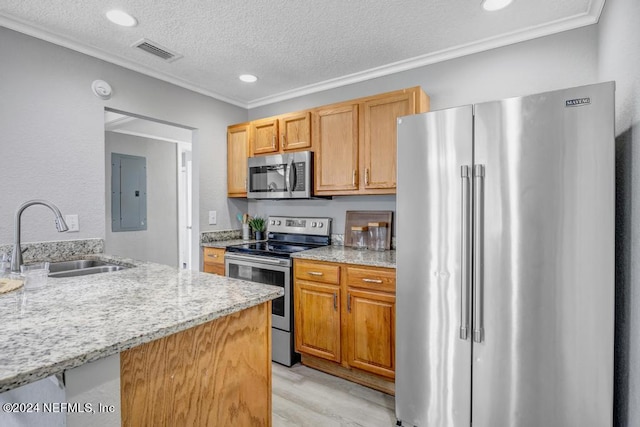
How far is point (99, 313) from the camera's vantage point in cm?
106

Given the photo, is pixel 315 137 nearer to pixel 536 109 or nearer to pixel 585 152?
pixel 536 109

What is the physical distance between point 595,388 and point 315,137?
2.41 meters

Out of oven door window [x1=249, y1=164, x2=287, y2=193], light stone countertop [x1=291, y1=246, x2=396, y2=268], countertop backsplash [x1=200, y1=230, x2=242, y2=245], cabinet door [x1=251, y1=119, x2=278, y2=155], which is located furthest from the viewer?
countertop backsplash [x1=200, y1=230, x2=242, y2=245]

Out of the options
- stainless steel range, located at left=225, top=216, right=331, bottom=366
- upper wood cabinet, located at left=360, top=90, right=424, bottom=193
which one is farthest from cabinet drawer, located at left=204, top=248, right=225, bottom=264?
upper wood cabinet, located at left=360, top=90, right=424, bottom=193

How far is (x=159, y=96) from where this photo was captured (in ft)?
9.78

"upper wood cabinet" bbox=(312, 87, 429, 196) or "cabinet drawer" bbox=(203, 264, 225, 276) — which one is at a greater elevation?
"upper wood cabinet" bbox=(312, 87, 429, 196)

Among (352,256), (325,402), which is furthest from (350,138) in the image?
(325,402)

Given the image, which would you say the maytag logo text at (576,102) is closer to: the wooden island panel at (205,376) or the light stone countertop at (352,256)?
the light stone countertop at (352,256)

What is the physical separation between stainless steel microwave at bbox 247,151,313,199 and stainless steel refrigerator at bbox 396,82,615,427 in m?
1.18

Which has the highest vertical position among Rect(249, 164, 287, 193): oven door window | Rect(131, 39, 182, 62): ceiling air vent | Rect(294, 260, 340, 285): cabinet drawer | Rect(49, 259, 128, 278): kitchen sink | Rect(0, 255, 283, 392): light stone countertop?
Rect(131, 39, 182, 62): ceiling air vent

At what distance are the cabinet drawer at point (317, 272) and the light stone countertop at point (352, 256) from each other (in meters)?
0.05

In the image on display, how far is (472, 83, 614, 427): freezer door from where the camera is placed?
4.44ft

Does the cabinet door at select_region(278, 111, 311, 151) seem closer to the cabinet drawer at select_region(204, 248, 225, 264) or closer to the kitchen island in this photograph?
the cabinet drawer at select_region(204, 248, 225, 264)

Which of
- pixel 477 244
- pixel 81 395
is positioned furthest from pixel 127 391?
pixel 477 244
